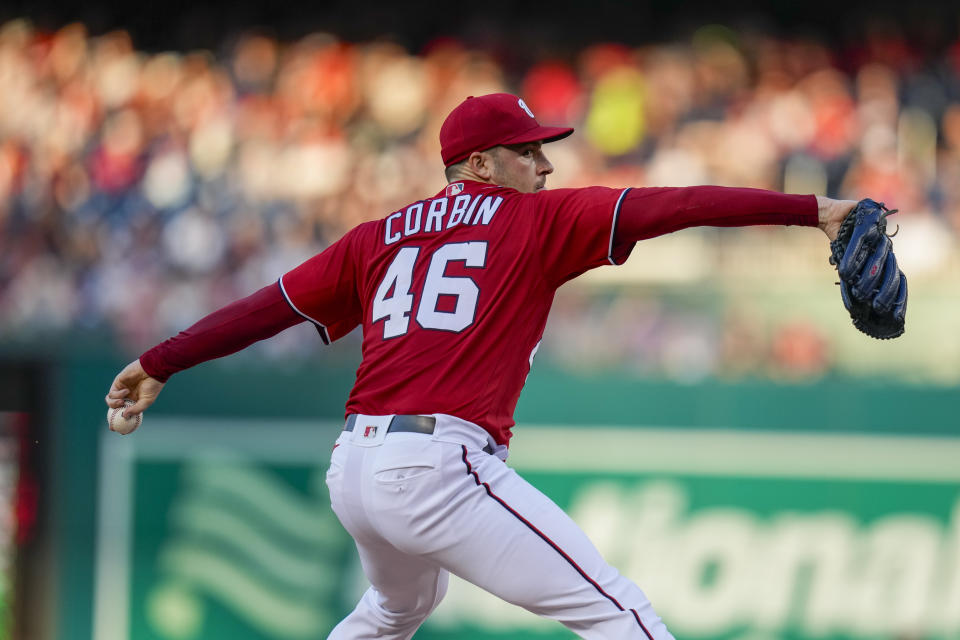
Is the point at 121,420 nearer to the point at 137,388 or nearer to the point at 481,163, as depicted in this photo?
the point at 137,388

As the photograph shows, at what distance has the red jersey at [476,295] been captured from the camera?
323 cm

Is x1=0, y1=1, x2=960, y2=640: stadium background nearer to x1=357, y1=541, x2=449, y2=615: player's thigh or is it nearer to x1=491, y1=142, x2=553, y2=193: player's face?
x1=357, y1=541, x2=449, y2=615: player's thigh

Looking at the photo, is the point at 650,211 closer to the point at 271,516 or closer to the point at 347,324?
the point at 347,324

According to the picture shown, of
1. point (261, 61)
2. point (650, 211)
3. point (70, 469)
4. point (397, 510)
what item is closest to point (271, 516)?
point (70, 469)

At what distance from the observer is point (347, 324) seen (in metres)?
3.79

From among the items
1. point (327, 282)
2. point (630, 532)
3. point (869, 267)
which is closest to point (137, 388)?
point (327, 282)

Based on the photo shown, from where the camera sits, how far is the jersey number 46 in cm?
326

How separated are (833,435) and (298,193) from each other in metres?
4.65

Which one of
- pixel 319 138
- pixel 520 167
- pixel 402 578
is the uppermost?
pixel 319 138

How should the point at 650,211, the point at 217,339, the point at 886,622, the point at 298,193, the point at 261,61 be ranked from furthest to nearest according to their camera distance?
the point at 261,61 → the point at 298,193 → the point at 886,622 → the point at 217,339 → the point at 650,211

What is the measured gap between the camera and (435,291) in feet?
10.8

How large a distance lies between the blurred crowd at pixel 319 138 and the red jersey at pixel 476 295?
12.9 ft

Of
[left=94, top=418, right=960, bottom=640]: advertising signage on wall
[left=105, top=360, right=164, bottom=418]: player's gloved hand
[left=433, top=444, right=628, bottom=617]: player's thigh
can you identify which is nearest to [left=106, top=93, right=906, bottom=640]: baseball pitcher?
[left=433, top=444, right=628, bottom=617]: player's thigh

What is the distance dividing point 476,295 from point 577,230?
0.31 m
